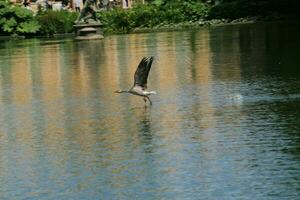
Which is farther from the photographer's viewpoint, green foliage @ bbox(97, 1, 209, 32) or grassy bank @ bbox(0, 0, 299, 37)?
green foliage @ bbox(97, 1, 209, 32)

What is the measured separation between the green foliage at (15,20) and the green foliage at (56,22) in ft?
1.39

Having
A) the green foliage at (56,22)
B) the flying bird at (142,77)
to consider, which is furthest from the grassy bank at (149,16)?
the flying bird at (142,77)

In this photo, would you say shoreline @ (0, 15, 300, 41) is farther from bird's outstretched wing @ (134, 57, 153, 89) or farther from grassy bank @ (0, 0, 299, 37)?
bird's outstretched wing @ (134, 57, 153, 89)

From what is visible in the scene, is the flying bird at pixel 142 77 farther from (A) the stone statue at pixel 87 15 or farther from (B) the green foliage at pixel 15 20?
(B) the green foliage at pixel 15 20

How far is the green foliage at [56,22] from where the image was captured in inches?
2205

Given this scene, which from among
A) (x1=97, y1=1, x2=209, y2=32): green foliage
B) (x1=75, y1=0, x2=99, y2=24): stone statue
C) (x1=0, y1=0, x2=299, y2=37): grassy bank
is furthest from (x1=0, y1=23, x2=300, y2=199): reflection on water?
(x1=97, y1=1, x2=209, y2=32): green foliage

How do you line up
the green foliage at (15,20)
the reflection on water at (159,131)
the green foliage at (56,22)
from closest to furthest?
the reflection on water at (159,131) → the green foliage at (15,20) → the green foliage at (56,22)

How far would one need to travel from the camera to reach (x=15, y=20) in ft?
183

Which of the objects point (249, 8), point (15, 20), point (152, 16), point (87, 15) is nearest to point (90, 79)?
point (87, 15)

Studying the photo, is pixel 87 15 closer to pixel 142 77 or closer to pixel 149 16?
pixel 149 16

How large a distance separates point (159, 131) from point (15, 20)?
41.0 meters

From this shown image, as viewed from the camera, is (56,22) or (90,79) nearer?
(90,79)

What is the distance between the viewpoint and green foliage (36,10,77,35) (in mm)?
56000

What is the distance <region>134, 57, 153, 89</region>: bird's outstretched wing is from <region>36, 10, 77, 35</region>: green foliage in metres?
37.9
